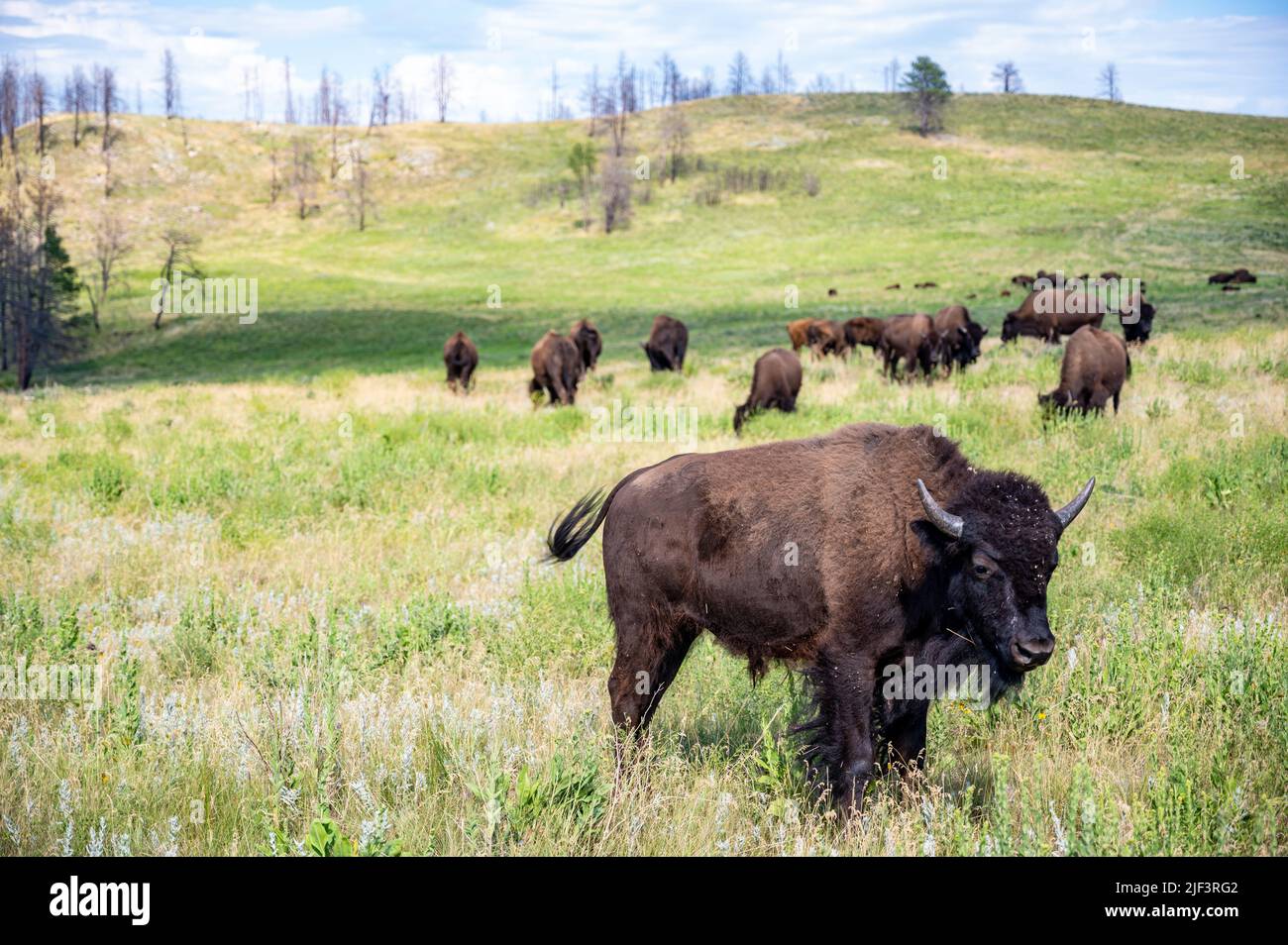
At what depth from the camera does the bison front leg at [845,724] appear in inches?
165

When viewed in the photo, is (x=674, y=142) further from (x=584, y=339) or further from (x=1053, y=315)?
(x=584, y=339)

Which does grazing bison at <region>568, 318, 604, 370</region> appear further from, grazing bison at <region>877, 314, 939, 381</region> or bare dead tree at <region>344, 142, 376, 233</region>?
bare dead tree at <region>344, 142, 376, 233</region>

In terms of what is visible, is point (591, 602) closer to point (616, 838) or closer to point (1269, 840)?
point (616, 838)

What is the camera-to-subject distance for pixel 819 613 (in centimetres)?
439

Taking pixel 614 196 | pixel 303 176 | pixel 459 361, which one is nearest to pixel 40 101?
pixel 303 176

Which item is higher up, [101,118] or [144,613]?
[101,118]

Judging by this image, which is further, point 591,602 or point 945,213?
point 945,213

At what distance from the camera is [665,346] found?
1031 inches

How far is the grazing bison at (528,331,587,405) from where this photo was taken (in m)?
21.2

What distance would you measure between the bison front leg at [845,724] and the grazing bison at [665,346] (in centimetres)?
2173

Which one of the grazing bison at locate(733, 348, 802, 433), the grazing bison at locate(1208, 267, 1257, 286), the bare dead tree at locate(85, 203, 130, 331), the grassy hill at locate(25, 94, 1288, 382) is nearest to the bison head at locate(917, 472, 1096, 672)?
the grazing bison at locate(733, 348, 802, 433)

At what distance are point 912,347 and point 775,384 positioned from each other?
251 inches
